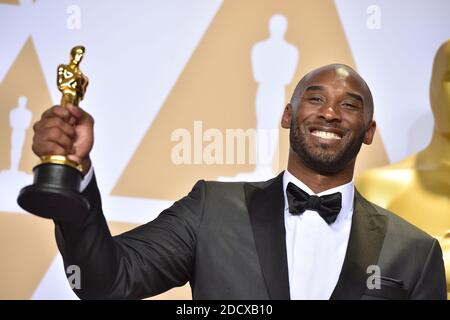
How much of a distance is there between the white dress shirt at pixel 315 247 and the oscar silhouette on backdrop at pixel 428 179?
924 millimetres

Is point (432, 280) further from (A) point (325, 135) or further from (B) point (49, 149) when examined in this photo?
(B) point (49, 149)

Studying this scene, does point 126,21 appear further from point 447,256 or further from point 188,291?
point 447,256

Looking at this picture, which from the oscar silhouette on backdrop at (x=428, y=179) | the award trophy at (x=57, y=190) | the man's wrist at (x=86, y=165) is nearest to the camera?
the award trophy at (x=57, y=190)

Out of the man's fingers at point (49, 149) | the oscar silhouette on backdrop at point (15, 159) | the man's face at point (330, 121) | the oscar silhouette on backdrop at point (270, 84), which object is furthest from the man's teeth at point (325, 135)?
the oscar silhouette on backdrop at point (15, 159)

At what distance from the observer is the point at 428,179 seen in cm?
291

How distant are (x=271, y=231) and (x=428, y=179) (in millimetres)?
1245

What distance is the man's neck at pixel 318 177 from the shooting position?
1.97 m

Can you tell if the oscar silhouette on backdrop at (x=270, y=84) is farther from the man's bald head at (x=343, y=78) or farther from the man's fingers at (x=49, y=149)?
the man's fingers at (x=49, y=149)

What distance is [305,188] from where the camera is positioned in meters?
1.97

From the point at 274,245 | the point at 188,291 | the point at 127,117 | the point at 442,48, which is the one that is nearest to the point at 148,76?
the point at 127,117

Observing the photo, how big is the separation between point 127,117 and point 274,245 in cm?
126

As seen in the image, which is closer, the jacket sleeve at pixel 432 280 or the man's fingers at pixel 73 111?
the man's fingers at pixel 73 111

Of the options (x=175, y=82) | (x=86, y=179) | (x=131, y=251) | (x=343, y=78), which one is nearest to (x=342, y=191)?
(x=343, y=78)

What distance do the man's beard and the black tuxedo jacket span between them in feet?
0.36
